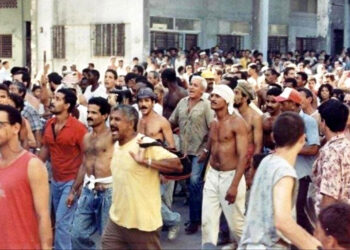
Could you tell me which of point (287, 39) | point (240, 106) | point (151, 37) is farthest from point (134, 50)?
point (240, 106)

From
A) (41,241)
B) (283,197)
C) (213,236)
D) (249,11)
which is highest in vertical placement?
(249,11)

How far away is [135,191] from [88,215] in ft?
3.67

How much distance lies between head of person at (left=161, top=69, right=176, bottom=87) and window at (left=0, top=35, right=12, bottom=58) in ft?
66.5

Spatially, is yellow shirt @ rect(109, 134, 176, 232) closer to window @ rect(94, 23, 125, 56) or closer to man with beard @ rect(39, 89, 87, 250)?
man with beard @ rect(39, 89, 87, 250)

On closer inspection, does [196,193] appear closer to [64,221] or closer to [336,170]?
[64,221]

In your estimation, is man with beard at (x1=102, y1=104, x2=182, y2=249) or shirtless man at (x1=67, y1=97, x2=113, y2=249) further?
shirtless man at (x1=67, y1=97, x2=113, y2=249)

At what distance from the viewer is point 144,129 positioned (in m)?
8.13

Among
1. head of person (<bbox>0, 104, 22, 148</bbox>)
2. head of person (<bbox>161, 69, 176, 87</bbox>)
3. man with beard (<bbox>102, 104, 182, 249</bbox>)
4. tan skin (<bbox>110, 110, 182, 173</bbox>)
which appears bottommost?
man with beard (<bbox>102, 104, 182, 249</bbox>)

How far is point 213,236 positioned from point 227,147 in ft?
2.99

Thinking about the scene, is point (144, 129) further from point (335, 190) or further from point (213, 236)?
point (335, 190)

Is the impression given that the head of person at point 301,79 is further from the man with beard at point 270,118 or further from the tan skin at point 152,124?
the tan skin at point 152,124

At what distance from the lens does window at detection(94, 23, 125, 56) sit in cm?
2538

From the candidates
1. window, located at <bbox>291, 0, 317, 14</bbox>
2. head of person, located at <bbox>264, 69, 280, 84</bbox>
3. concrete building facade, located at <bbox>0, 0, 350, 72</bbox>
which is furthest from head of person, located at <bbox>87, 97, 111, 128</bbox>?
window, located at <bbox>291, 0, 317, 14</bbox>

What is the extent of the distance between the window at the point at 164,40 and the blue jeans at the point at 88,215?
1915 centimetres
